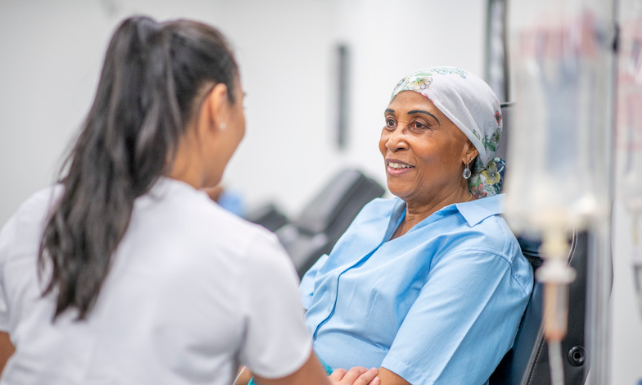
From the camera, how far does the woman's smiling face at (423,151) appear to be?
1.53 m

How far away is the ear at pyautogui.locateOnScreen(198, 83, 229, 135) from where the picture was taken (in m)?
0.89

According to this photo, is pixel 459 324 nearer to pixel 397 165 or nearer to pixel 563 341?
pixel 563 341

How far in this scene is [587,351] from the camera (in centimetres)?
130

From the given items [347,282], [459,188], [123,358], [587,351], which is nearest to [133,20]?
[123,358]

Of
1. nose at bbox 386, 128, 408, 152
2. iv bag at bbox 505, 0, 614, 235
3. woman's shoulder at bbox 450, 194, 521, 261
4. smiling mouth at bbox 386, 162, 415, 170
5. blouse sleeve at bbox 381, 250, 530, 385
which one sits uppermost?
iv bag at bbox 505, 0, 614, 235

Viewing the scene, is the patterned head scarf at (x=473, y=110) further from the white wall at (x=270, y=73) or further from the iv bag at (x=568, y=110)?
the white wall at (x=270, y=73)

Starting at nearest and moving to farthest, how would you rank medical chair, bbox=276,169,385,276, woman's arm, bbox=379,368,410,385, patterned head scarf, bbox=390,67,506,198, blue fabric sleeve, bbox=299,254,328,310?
1. woman's arm, bbox=379,368,410,385
2. patterned head scarf, bbox=390,67,506,198
3. blue fabric sleeve, bbox=299,254,328,310
4. medical chair, bbox=276,169,385,276

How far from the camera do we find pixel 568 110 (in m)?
0.95

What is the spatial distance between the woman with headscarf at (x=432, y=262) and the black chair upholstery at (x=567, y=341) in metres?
0.04

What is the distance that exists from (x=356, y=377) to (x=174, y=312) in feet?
2.03

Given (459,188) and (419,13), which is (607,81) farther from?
(419,13)

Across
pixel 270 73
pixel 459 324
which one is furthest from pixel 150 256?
pixel 270 73

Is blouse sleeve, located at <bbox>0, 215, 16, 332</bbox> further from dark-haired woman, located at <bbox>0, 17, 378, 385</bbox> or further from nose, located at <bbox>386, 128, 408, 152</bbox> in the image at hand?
nose, located at <bbox>386, 128, 408, 152</bbox>

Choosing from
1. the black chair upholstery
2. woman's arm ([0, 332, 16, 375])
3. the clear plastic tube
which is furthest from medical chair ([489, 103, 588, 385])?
woman's arm ([0, 332, 16, 375])
